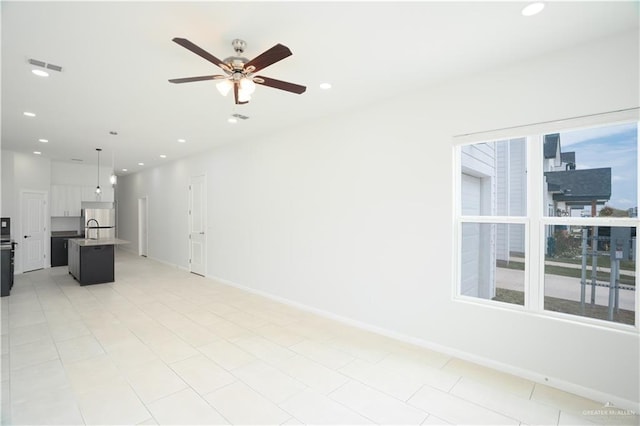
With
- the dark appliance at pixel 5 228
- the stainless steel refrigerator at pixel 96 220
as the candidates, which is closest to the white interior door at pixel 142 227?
the stainless steel refrigerator at pixel 96 220

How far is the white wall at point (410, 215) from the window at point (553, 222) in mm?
206

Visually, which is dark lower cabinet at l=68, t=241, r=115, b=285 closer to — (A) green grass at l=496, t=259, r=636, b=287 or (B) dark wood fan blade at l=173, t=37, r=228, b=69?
(B) dark wood fan blade at l=173, t=37, r=228, b=69

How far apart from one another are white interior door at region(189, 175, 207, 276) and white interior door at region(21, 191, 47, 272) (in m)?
3.70

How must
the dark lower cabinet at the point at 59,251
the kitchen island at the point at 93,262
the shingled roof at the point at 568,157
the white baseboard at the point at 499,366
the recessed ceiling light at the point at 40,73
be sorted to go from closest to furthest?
the white baseboard at the point at 499,366 < the shingled roof at the point at 568,157 < the recessed ceiling light at the point at 40,73 < the kitchen island at the point at 93,262 < the dark lower cabinet at the point at 59,251

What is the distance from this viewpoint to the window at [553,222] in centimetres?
251

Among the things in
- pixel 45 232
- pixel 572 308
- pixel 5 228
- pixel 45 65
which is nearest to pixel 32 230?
pixel 45 232

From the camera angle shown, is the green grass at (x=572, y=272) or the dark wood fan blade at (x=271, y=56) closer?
the dark wood fan blade at (x=271, y=56)

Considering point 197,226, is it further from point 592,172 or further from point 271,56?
point 592,172

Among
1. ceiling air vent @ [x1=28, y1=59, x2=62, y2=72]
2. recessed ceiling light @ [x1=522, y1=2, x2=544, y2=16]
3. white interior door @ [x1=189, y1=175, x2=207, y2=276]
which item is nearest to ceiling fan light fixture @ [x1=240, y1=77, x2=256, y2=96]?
ceiling air vent @ [x1=28, y1=59, x2=62, y2=72]

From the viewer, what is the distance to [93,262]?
618 cm

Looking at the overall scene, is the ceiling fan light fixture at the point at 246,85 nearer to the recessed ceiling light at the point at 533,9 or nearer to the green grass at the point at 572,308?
the recessed ceiling light at the point at 533,9

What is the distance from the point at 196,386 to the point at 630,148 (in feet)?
13.6

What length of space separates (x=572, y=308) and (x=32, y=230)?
10.3m

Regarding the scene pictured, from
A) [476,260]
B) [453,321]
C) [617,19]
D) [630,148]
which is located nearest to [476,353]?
[453,321]
